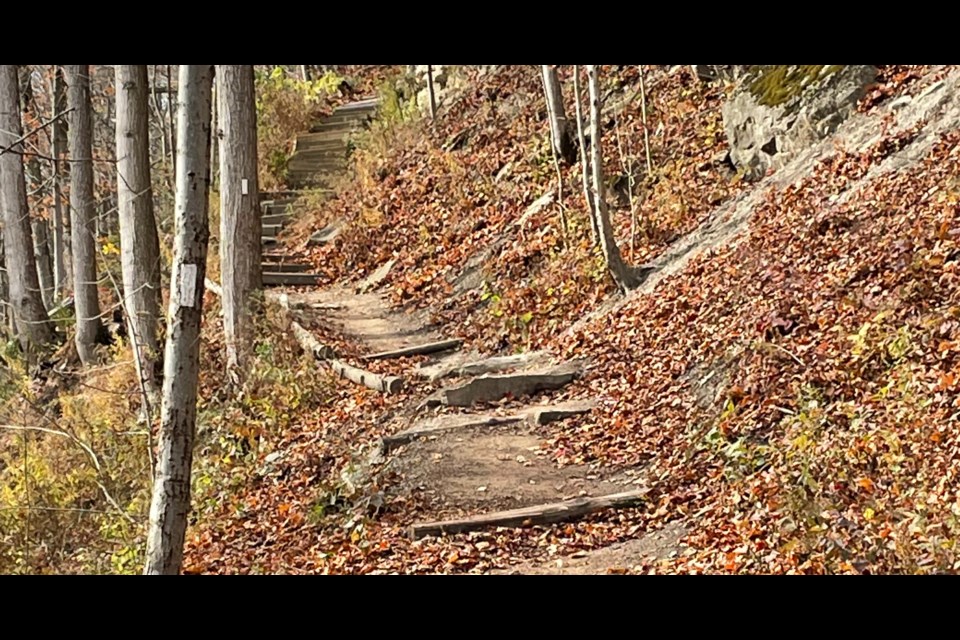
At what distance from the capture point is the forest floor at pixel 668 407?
241 inches

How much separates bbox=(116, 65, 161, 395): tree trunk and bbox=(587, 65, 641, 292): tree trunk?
17.9 ft

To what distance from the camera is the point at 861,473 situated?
5.85 metres

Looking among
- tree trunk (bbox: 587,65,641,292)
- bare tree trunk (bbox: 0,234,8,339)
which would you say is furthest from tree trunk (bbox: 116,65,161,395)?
tree trunk (bbox: 587,65,641,292)

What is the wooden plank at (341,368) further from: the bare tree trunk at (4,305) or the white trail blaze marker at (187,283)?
the white trail blaze marker at (187,283)

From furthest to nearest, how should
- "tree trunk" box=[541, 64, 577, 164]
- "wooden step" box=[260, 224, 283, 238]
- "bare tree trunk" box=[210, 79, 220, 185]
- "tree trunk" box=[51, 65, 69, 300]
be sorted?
"wooden step" box=[260, 224, 283, 238], "tree trunk" box=[51, 65, 69, 300], "tree trunk" box=[541, 64, 577, 164], "bare tree trunk" box=[210, 79, 220, 185]

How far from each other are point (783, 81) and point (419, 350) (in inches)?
231

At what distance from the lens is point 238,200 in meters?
12.1

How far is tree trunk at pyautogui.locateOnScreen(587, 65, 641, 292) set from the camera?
1022 cm

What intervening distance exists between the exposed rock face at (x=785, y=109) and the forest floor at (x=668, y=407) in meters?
0.37

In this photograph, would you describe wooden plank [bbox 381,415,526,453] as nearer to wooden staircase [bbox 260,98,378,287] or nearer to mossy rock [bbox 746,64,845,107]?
mossy rock [bbox 746,64,845,107]

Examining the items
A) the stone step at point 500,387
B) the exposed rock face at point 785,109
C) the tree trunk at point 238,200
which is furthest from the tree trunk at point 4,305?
the exposed rock face at point 785,109

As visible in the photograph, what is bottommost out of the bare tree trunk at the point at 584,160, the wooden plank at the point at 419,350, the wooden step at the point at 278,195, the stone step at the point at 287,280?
the wooden plank at the point at 419,350

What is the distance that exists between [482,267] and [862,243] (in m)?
6.46
